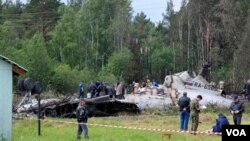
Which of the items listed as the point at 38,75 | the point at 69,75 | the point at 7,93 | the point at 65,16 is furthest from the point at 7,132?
the point at 65,16

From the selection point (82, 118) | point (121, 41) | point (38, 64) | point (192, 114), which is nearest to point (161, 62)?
point (121, 41)

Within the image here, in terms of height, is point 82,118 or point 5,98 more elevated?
point 5,98

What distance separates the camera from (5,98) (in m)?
17.9

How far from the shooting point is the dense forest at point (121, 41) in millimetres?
57938

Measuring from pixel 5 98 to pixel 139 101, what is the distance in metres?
16.3

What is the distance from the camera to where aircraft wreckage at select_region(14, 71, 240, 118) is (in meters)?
30.4

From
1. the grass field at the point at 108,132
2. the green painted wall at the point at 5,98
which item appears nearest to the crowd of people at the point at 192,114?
the grass field at the point at 108,132

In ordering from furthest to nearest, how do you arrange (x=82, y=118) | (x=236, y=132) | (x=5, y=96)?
1. (x=82, y=118)
2. (x=5, y=96)
3. (x=236, y=132)

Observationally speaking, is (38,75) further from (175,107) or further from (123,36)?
(123,36)

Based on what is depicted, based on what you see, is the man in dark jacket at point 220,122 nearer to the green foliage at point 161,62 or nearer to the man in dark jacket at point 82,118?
the man in dark jacket at point 82,118

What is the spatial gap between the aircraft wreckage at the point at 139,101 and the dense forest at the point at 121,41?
18.8 metres

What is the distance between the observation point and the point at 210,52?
62312 mm

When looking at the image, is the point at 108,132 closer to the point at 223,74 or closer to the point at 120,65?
the point at 223,74

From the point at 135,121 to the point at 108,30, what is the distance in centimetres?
5343
